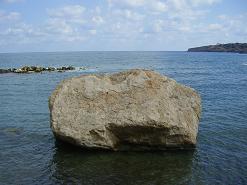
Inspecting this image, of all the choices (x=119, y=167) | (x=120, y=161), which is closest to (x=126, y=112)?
(x=120, y=161)

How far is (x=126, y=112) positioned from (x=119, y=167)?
3367mm

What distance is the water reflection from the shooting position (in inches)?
743

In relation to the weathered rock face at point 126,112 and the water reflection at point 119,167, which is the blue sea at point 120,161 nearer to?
the water reflection at point 119,167

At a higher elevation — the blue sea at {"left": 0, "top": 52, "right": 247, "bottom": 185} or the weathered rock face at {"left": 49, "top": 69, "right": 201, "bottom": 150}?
the weathered rock face at {"left": 49, "top": 69, "right": 201, "bottom": 150}

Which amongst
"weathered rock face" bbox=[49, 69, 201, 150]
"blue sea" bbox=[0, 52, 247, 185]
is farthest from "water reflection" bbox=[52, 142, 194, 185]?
"weathered rock face" bbox=[49, 69, 201, 150]

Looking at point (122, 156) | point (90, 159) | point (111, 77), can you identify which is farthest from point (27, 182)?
point (111, 77)

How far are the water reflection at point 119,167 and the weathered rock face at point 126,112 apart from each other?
2.41ft

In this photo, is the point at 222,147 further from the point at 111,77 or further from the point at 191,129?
the point at 111,77

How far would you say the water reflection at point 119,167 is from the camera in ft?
61.9

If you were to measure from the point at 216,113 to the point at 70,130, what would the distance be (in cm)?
1650

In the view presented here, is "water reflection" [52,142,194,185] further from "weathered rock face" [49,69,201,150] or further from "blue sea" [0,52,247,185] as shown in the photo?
"weathered rock face" [49,69,201,150]

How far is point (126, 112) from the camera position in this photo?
21.9 metres

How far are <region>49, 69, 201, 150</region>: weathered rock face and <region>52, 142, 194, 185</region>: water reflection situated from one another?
733 mm

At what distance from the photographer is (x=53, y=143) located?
24.6 m
